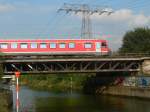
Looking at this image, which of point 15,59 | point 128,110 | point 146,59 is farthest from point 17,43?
point 128,110

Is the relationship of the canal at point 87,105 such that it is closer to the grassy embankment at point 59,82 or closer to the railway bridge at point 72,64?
the railway bridge at point 72,64

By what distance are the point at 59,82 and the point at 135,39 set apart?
25817mm

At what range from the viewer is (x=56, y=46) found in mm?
80625

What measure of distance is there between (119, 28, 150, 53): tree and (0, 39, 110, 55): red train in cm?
4166

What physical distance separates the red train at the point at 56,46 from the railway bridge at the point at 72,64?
49.4 inches

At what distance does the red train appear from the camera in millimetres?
78938

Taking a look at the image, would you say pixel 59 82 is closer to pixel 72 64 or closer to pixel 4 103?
pixel 72 64

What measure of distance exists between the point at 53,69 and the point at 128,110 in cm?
2670

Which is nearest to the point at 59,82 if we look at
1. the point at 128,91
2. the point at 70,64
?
the point at 70,64

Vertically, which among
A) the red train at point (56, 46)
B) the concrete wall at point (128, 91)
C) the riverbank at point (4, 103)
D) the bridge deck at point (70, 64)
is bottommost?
the concrete wall at point (128, 91)

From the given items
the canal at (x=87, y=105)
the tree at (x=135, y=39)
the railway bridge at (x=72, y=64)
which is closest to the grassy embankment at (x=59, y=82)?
the tree at (x=135, y=39)

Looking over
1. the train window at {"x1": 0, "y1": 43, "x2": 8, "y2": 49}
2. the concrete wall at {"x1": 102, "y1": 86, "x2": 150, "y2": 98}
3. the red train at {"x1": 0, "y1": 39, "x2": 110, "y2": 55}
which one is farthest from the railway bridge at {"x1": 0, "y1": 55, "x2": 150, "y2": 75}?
the concrete wall at {"x1": 102, "y1": 86, "x2": 150, "y2": 98}

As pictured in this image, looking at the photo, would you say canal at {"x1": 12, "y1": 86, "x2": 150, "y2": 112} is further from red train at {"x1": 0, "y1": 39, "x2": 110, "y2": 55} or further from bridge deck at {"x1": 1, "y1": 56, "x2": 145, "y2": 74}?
red train at {"x1": 0, "y1": 39, "x2": 110, "y2": 55}

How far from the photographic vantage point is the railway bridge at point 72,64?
76.4 m
